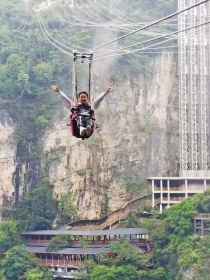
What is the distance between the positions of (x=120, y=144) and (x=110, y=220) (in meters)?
2.74

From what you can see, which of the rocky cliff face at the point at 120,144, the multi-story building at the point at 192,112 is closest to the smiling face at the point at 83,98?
the multi-story building at the point at 192,112

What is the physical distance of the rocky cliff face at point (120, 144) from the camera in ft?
79.2

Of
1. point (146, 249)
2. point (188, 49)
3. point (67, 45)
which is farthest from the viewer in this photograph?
point (67, 45)

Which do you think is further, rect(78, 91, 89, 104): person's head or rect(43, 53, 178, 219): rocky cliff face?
rect(43, 53, 178, 219): rocky cliff face

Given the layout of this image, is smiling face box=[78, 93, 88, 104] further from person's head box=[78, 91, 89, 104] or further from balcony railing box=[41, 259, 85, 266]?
balcony railing box=[41, 259, 85, 266]

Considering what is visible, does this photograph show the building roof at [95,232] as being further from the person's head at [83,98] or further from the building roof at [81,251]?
the person's head at [83,98]

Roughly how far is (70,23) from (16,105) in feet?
11.7

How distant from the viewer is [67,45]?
25188 mm

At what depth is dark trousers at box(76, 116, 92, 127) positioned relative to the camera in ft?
20.5

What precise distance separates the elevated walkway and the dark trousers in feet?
56.3

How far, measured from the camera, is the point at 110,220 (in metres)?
23.5

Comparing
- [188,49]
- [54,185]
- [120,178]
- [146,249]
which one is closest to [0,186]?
[54,185]

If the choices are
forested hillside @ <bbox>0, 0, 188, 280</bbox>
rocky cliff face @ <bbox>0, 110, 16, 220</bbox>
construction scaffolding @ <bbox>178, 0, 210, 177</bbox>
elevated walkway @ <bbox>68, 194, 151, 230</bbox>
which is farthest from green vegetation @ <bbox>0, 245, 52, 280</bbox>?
construction scaffolding @ <bbox>178, 0, 210, 177</bbox>

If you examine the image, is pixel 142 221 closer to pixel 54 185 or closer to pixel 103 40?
pixel 54 185
